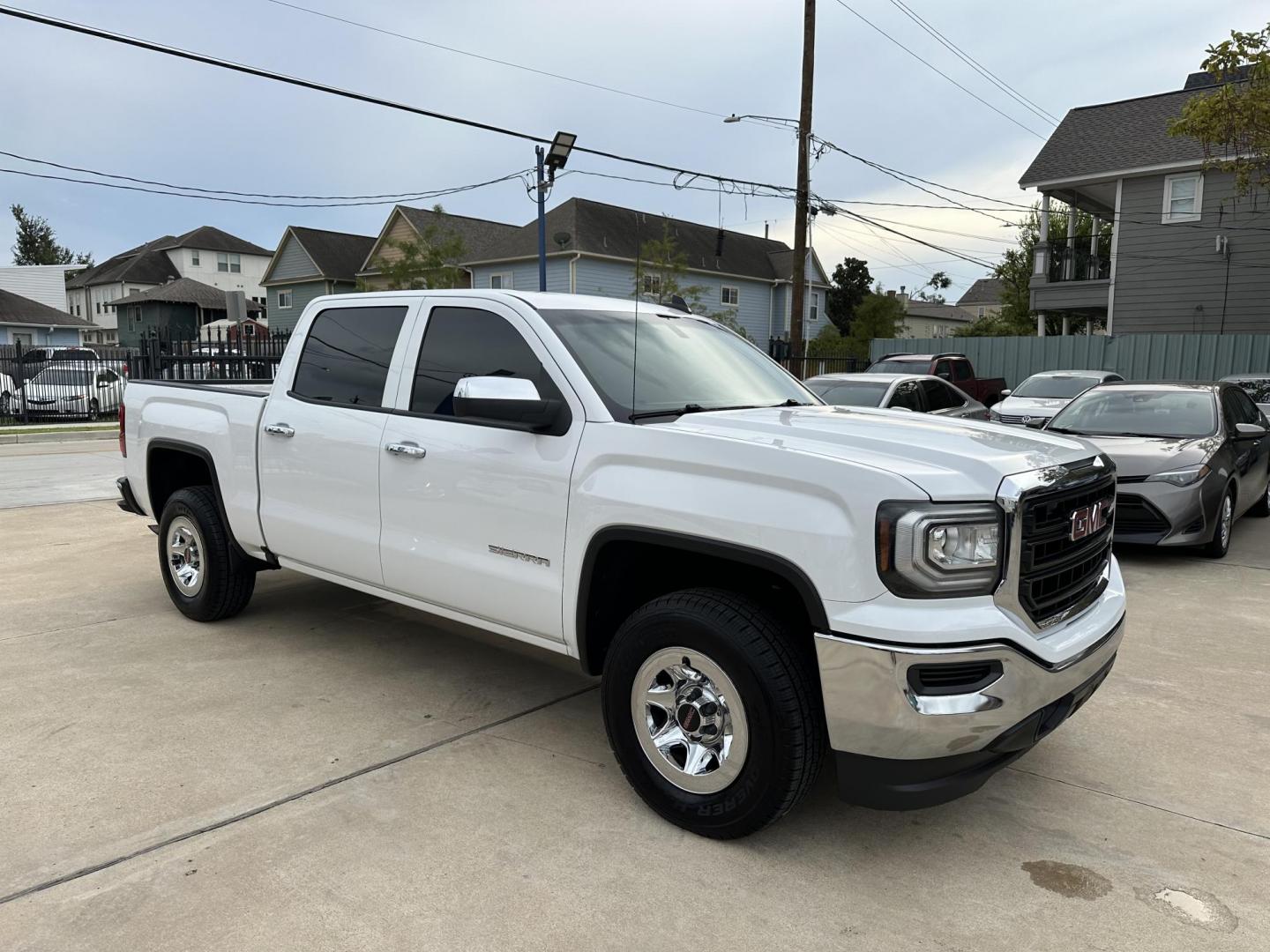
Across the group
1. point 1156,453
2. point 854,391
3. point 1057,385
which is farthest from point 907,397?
point 1057,385

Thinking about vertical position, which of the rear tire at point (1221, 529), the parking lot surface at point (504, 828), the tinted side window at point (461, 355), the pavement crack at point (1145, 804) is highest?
the tinted side window at point (461, 355)

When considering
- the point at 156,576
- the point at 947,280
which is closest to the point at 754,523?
the point at 156,576

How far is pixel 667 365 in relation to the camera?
13.5ft

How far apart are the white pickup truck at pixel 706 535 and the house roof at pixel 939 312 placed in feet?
283

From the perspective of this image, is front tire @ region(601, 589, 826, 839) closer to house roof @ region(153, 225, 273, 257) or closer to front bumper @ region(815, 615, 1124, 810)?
front bumper @ region(815, 615, 1124, 810)

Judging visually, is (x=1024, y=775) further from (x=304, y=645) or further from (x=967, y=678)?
(x=304, y=645)

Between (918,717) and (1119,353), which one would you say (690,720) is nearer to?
(918,717)

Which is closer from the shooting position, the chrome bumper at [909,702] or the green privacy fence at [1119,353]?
the chrome bumper at [909,702]

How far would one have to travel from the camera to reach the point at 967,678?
2.80 metres

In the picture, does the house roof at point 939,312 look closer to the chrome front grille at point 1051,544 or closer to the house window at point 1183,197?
the house window at point 1183,197

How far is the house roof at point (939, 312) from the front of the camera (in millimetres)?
89713

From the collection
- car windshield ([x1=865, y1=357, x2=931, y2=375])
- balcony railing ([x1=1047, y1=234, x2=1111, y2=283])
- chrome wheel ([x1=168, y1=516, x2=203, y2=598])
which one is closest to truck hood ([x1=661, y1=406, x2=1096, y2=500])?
chrome wheel ([x1=168, y1=516, x2=203, y2=598])

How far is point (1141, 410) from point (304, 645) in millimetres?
7780

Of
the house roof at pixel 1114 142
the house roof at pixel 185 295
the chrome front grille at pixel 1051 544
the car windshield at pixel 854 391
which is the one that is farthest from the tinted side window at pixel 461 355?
the house roof at pixel 185 295
